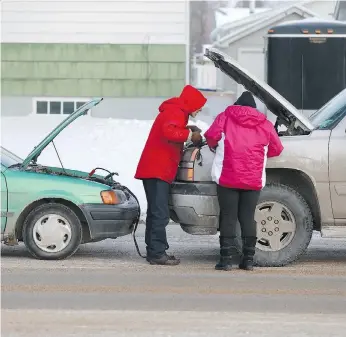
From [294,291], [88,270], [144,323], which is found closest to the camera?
[144,323]

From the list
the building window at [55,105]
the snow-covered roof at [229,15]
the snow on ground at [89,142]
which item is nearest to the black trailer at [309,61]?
the snow on ground at [89,142]

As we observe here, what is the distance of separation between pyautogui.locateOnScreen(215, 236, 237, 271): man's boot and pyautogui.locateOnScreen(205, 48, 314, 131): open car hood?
125 centimetres

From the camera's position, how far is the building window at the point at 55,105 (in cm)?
2098

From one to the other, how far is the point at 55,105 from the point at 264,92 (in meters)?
12.6

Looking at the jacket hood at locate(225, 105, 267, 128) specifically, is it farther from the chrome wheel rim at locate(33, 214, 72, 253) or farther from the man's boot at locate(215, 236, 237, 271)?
the chrome wheel rim at locate(33, 214, 72, 253)

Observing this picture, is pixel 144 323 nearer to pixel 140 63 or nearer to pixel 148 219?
pixel 148 219

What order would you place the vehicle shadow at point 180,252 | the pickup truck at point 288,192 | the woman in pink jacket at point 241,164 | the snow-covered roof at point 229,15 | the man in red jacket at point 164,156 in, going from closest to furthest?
1. the woman in pink jacket at point 241,164
2. the pickup truck at point 288,192
3. the man in red jacket at point 164,156
4. the vehicle shadow at point 180,252
5. the snow-covered roof at point 229,15

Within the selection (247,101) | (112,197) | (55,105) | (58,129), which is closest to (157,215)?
(112,197)

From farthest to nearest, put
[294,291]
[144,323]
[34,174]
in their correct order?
[34,174] → [294,291] → [144,323]

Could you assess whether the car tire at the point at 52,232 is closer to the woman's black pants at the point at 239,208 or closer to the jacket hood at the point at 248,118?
the woman's black pants at the point at 239,208

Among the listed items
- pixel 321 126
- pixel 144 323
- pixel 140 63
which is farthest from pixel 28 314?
pixel 140 63

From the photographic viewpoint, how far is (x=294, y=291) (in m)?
7.79

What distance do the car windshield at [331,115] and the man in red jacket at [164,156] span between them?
1.14m

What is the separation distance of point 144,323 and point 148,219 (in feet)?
9.15
